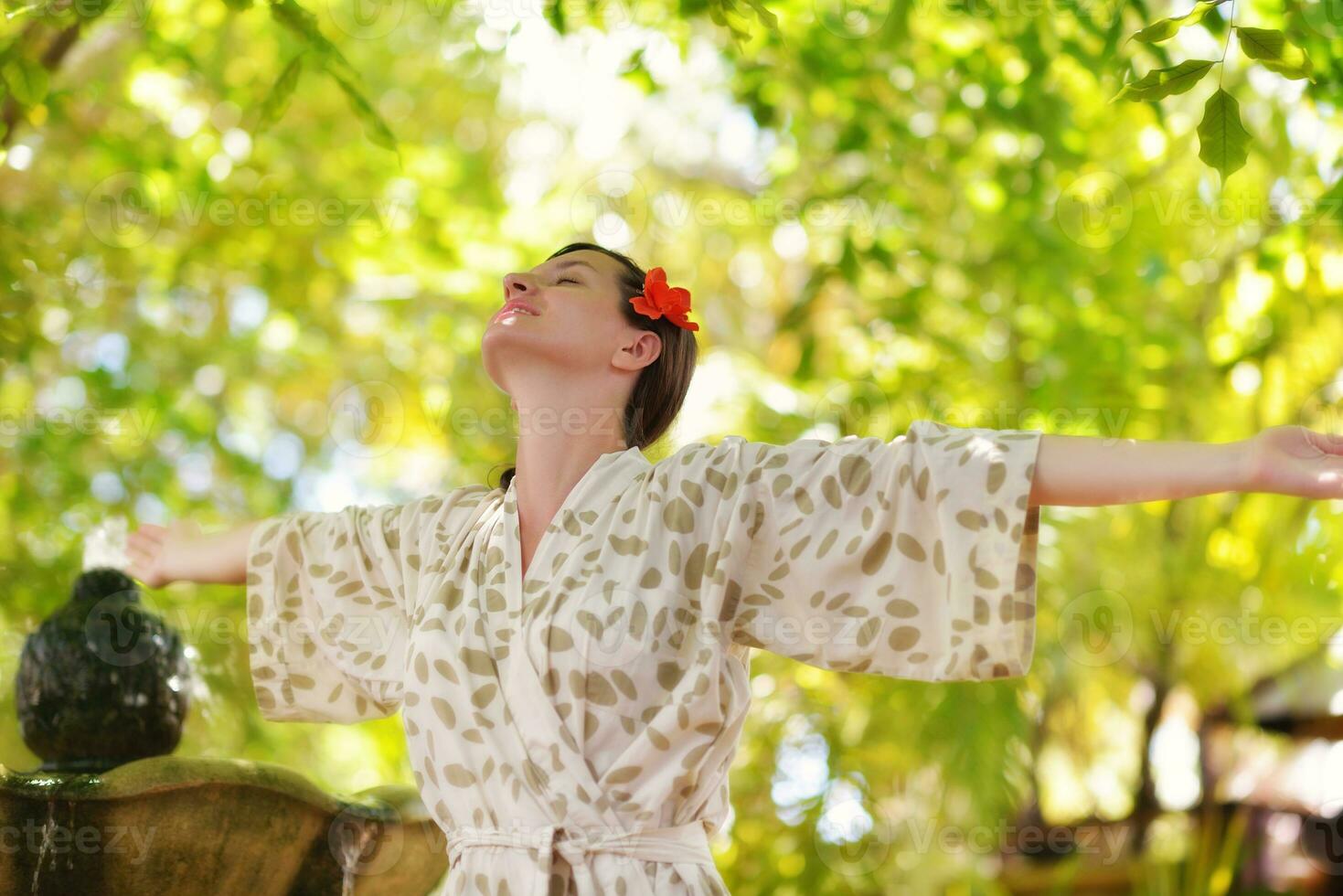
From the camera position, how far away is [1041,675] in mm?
4629

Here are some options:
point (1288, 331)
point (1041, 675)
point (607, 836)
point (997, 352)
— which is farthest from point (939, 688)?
point (607, 836)

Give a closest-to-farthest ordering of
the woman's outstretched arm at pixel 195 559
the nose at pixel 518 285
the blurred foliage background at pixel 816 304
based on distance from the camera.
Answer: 1. the nose at pixel 518 285
2. the woman's outstretched arm at pixel 195 559
3. the blurred foliage background at pixel 816 304

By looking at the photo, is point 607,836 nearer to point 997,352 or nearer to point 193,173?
point 997,352

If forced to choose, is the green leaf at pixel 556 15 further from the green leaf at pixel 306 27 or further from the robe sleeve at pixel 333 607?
the robe sleeve at pixel 333 607

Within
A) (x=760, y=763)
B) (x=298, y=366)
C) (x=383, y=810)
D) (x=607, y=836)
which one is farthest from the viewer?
(x=298, y=366)

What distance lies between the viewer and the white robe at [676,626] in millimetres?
1674

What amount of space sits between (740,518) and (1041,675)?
3158 mm

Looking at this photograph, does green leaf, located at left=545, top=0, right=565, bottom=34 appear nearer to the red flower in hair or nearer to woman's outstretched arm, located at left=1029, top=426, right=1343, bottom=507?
the red flower in hair

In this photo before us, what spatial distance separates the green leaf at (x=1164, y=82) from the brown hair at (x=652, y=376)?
757 mm

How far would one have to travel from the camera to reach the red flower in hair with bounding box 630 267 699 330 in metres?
2.08

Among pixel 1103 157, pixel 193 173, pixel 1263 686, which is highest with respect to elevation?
pixel 1103 157

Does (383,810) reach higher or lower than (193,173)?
lower

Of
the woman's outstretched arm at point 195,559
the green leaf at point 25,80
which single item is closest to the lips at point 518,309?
the woman's outstretched arm at point 195,559

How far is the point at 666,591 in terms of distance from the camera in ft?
5.81
